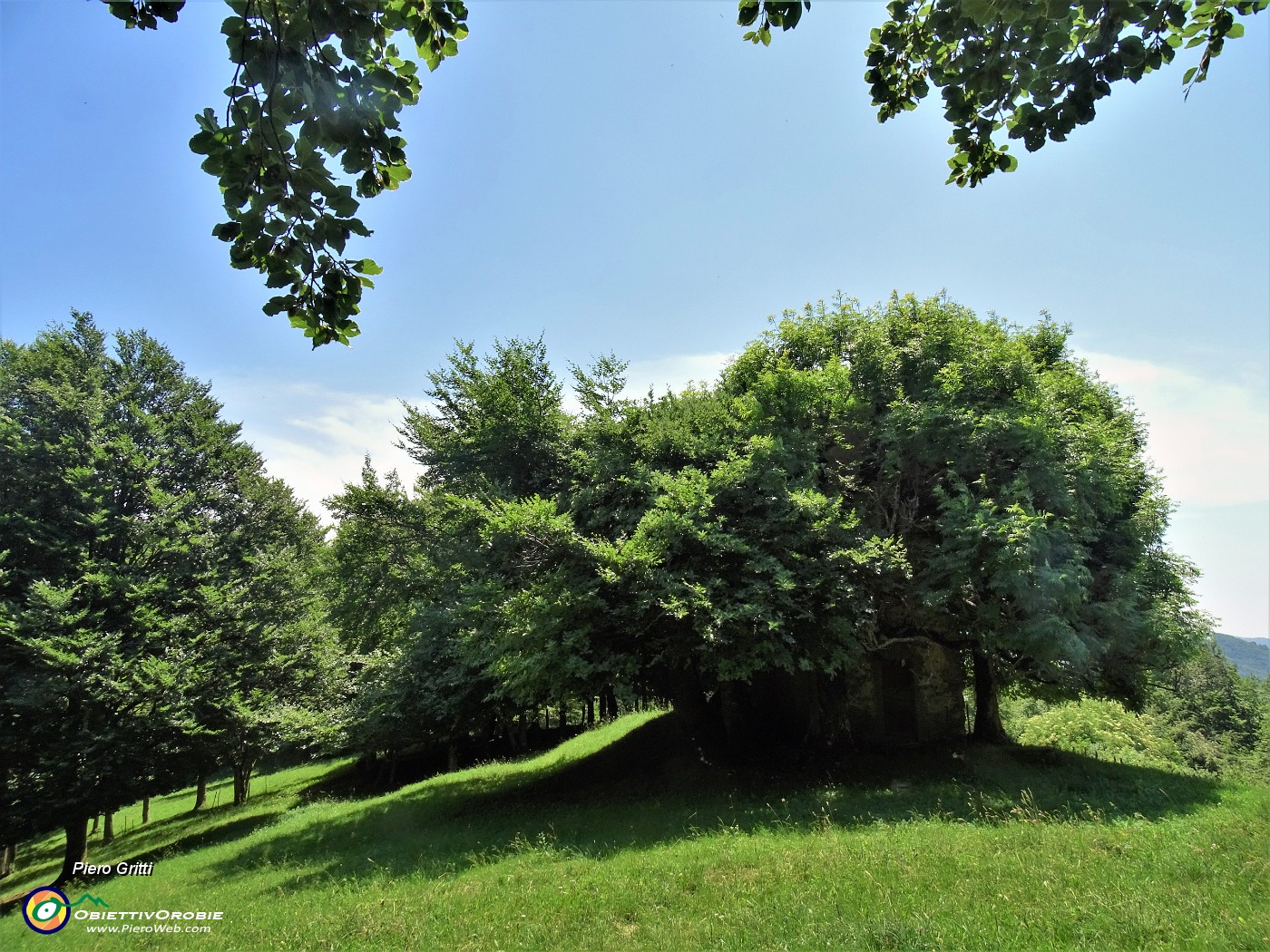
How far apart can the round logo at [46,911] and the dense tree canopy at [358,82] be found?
14.0 metres

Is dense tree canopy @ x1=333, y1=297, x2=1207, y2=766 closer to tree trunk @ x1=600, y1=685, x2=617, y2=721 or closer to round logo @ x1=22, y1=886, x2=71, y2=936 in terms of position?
round logo @ x1=22, y1=886, x2=71, y2=936

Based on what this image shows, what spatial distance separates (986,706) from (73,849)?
960 inches

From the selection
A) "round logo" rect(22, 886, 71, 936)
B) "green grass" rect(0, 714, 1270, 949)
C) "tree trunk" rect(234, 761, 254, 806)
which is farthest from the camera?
"tree trunk" rect(234, 761, 254, 806)

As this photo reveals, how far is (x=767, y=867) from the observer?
7.98m

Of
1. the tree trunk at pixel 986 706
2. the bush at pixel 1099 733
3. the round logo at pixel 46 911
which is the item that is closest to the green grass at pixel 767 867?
the round logo at pixel 46 911

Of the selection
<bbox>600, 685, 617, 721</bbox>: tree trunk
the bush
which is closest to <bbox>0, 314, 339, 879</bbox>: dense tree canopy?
<bbox>600, 685, 617, 721</bbox>: tree trunk

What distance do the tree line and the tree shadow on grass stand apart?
1.91m

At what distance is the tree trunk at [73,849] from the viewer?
15.1 metres

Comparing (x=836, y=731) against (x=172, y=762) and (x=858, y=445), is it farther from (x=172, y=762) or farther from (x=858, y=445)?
(x=172, y=762)

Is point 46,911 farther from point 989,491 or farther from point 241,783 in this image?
point 989,491

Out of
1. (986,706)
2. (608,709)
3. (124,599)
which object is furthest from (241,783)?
(986,706)

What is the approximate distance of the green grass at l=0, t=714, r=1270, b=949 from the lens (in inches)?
241

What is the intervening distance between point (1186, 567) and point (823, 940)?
13.6 meters

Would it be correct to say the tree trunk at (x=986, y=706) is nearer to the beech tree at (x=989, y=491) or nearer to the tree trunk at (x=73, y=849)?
the beech tree at (x=989, y=491)
